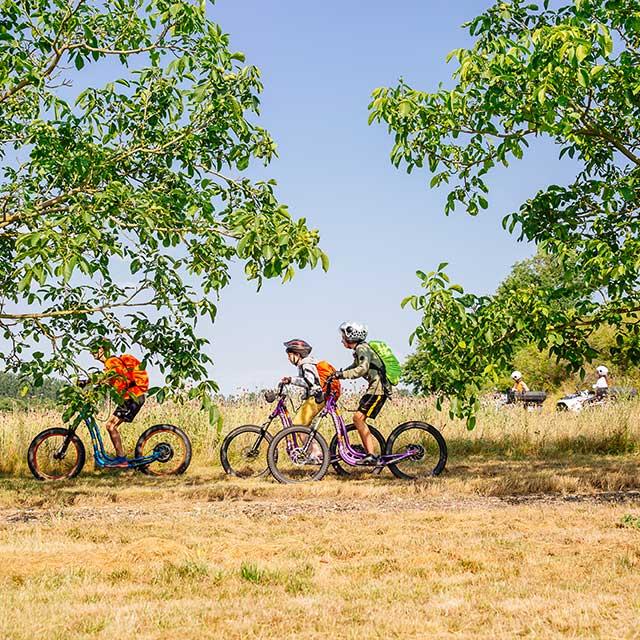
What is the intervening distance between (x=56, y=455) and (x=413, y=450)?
5.86 m

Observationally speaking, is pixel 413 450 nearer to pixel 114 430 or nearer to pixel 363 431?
pixel 363 431

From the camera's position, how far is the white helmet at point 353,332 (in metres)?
13.2

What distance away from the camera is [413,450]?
12898mm

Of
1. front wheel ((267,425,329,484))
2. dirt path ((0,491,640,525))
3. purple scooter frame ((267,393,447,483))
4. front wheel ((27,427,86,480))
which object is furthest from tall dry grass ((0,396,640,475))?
dirt path ((0,491,640,525))

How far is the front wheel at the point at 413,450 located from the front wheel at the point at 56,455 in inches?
200

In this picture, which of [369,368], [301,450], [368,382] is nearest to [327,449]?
[301,450]

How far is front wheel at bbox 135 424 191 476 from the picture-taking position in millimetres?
14570

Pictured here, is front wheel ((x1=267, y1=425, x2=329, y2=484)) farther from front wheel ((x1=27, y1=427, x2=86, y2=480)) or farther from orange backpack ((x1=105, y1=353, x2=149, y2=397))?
front wheel ((x1=27, y1=427, x2=86, y2=480))

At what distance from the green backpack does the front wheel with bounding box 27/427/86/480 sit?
16.3 feet

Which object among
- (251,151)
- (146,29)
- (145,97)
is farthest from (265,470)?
(146,29)

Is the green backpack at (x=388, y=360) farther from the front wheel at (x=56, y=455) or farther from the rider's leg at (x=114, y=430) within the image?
the front wheel at (x=56, y=455)

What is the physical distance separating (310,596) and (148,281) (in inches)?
255

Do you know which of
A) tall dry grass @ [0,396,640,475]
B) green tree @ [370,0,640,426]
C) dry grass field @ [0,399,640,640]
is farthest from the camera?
tall dry grass @ [0,396,640,475]

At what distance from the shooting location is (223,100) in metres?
10.9
